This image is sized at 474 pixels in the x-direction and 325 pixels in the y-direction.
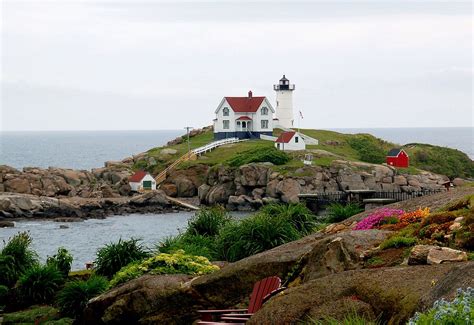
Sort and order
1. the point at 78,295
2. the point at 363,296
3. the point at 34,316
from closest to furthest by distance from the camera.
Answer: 1. the point at 363,296
2. the point at 78,295
3. the point at 34,316

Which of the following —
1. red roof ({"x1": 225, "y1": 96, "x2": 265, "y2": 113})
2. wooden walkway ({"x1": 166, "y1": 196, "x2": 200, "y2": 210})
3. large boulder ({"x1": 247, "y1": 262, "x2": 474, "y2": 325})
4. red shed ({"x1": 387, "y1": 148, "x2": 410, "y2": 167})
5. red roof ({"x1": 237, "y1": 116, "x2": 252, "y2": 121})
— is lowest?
wooden walkway ({"x1": 166, "y1": 196, "x2": 200, "y2": 210})

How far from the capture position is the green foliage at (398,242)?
51.4ft

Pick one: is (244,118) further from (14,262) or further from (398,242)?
(398,242)

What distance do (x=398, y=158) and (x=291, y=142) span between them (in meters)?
12.8

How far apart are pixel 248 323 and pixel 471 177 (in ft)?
322

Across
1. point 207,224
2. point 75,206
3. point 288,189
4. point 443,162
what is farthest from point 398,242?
point 443,162

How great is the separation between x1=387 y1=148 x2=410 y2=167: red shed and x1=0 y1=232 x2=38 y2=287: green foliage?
253 feet

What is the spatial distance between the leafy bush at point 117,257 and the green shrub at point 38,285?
1.27m

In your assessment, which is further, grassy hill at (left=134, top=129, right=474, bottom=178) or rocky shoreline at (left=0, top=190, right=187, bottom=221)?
grassy hill at (left=134, top=129, right=474, bottom=178)

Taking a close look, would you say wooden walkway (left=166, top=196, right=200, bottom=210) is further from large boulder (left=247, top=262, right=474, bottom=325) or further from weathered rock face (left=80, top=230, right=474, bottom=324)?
large boulder (left=247, top=262, right=474, bottom=325)

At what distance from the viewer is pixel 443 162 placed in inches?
4218

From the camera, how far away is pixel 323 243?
15.8m

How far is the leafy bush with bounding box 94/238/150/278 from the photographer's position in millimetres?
24422

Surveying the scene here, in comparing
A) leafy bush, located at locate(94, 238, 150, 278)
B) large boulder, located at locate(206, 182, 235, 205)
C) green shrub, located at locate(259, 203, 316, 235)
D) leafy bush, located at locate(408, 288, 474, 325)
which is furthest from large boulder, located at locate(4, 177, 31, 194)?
leafy bush, located at locate(408, 288, 474, 325)
